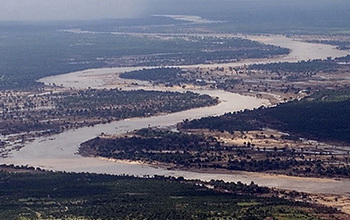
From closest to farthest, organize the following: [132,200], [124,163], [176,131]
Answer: [132,200]
[124,163]
[176,131]

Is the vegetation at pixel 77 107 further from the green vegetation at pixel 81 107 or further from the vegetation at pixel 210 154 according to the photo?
the vegetation at pixel 210 154

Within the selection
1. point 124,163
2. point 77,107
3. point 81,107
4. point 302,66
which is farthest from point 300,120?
point 302,66

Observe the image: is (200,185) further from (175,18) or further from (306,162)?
(175,18)

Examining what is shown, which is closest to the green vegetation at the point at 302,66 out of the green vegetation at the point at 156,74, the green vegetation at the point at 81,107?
the green vegetation at the point at 156,74

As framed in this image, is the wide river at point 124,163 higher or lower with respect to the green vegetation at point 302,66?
lower

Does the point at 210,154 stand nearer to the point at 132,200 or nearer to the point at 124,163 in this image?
the point at 124,163

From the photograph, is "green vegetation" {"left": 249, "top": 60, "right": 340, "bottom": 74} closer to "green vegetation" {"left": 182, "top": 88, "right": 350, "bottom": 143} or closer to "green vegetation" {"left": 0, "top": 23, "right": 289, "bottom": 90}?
"green vegetation" {"left": 0, "top": 23, "right": 289, "bottom": 90}
